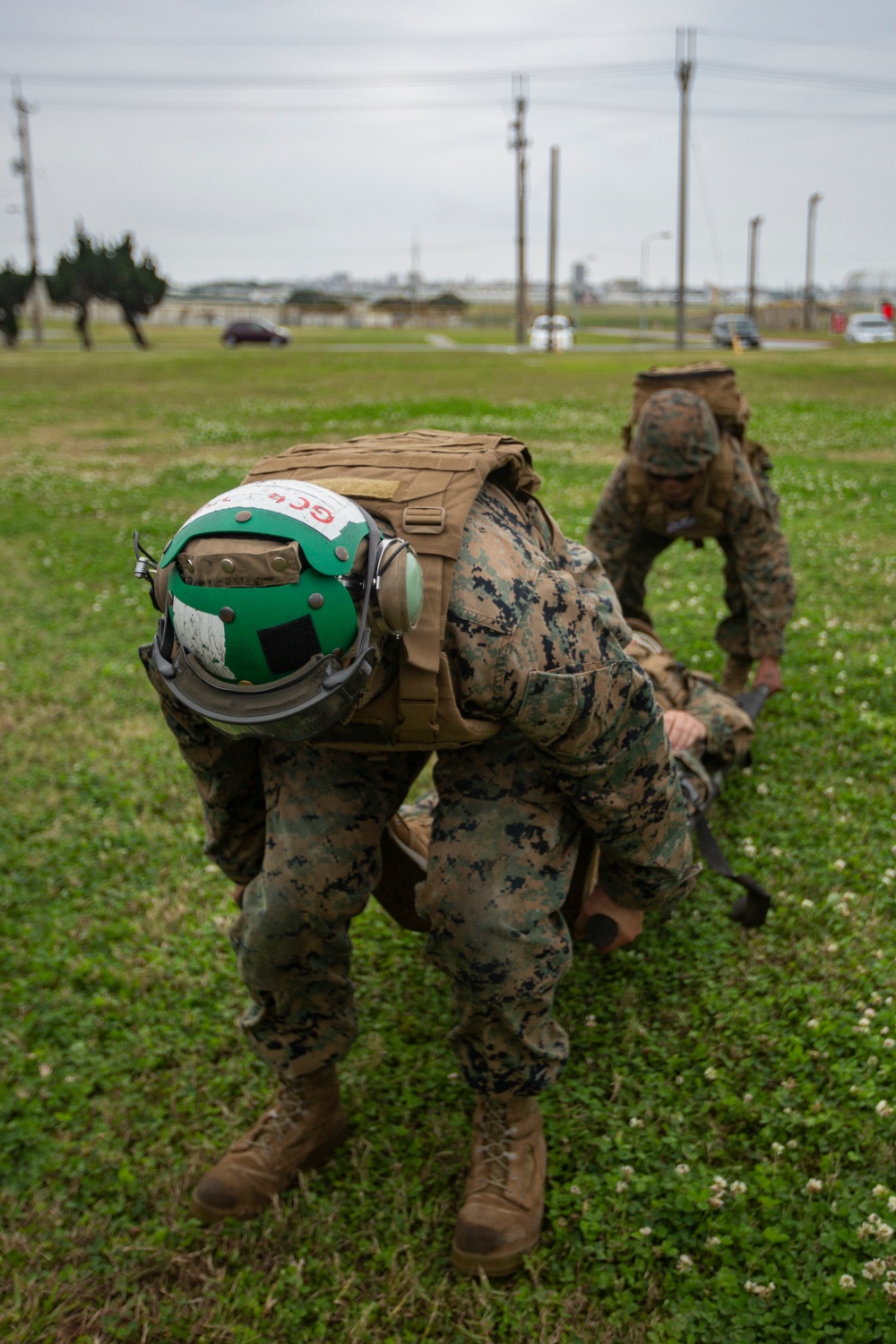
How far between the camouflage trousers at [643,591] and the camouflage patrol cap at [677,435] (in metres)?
0.64

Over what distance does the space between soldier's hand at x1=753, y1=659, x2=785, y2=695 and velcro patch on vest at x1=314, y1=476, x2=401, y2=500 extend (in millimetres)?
3219

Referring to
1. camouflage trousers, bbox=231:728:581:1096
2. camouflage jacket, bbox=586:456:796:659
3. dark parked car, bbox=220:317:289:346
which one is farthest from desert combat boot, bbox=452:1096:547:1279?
dark parked car, bbox=220:317:289:346

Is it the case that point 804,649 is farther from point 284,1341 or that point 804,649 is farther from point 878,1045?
point 284,1341

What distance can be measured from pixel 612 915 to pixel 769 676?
99.9 inches

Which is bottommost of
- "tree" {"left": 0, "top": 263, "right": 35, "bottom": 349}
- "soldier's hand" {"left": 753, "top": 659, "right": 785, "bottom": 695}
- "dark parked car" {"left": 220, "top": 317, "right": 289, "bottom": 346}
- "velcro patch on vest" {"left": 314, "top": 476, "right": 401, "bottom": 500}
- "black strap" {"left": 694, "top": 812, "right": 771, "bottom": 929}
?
"black strap" {"left": 694, "top": 812, "right": 771, "bottom": 929}

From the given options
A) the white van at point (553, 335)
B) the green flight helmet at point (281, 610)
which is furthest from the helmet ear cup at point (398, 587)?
the white van at point (553, 335)

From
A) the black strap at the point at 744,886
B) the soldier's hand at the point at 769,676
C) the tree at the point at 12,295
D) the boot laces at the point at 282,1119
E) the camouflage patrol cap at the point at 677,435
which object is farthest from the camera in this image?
the tree at the point at 12,295

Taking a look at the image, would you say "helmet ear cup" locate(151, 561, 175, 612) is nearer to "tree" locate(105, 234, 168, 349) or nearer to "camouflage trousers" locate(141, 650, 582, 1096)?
"camouflage trousers" locate(141, 650, 582, 1096)

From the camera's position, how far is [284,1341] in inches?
102

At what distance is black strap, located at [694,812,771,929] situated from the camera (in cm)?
359

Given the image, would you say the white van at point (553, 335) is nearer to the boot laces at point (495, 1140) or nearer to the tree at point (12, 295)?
the tree at point (12, 295)

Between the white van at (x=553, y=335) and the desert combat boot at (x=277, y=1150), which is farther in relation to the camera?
the white van at (x=553, y=335)

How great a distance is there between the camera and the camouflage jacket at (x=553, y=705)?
2.48m

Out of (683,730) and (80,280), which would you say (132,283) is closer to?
(80,280)
